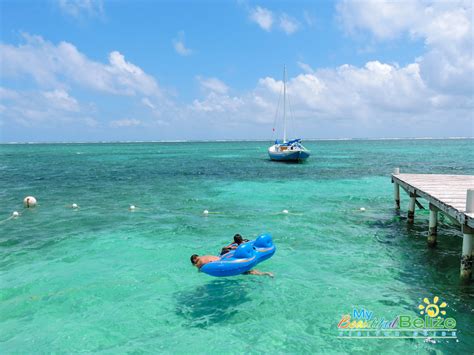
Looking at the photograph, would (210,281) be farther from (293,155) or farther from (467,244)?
(293,155)

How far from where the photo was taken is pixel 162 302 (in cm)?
897

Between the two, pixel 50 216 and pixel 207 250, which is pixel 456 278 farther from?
pixel 50 216

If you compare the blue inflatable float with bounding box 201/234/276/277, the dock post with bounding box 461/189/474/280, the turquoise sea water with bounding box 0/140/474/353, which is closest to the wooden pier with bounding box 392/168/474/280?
the dock post with bounding box 461/189/474/280

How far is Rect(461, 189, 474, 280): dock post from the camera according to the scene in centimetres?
859

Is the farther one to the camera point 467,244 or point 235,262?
point 467,244

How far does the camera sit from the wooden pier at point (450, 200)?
28.9 ft

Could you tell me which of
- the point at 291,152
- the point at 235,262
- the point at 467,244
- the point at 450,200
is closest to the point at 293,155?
the point at 291,152

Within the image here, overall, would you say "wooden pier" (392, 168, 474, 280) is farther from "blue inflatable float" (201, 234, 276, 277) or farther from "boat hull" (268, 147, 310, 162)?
"boat hull" (268, 147, 310, 162)

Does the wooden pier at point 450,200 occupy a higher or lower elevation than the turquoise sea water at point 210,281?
higher

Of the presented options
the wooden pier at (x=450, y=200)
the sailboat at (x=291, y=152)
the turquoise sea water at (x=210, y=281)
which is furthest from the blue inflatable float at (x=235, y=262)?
the sailboat at (x=291, y=152)

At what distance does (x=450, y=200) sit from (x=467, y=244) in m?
1.75

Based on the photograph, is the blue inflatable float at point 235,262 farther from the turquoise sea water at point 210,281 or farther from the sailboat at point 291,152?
the sailboat at point 291,152

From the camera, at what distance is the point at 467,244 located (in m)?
9.04

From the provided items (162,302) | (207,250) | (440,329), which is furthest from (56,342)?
(440,329)
